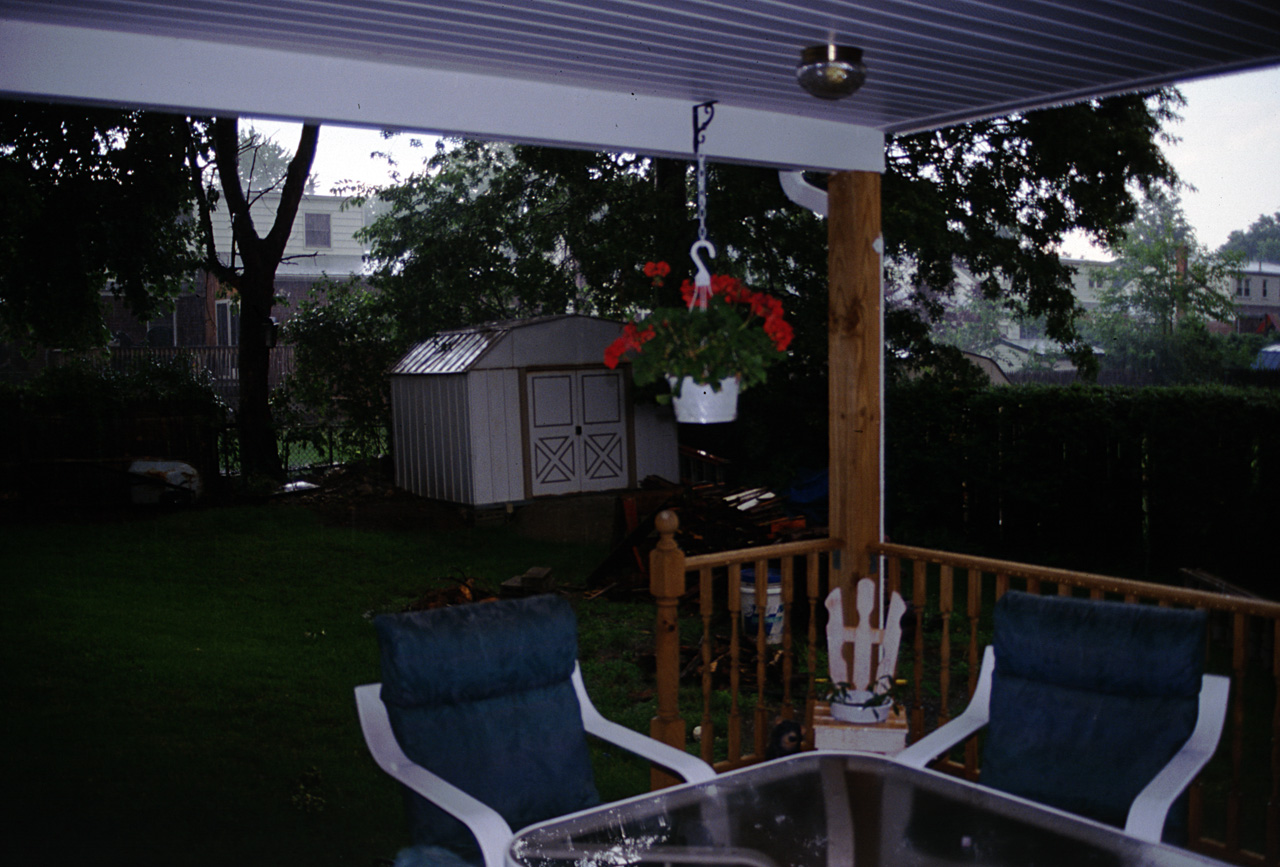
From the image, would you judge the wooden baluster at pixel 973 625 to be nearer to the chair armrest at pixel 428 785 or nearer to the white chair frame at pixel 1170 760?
the white chair frame at pixel 1170 760

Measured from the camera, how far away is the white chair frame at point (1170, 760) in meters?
2.22

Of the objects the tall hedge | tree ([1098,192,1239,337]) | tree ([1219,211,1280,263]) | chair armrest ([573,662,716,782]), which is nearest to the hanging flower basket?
chair armrest ([573,662,716,782])

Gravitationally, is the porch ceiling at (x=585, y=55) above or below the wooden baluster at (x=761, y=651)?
above

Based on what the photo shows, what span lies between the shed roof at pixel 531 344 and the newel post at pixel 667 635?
8260 mm

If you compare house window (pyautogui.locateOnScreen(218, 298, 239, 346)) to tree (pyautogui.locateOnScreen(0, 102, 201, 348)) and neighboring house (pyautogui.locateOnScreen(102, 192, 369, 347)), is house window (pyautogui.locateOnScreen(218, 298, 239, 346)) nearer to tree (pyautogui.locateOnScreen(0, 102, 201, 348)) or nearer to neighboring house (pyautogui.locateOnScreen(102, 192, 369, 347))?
neighboring house (pyautogui.locateOnScreen(102, 192, 369, 347))

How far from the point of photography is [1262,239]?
88.4ft

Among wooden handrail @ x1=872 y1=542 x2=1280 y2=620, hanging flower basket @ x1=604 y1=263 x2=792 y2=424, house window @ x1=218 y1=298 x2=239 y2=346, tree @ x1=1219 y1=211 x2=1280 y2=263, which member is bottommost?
wooden handrail @ x1=872 y1=542 x2=1280 y2=620

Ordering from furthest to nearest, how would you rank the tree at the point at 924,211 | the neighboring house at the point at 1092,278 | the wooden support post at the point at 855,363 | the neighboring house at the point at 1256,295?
the neighboring house at the point at 1092,278 < the neighboring house at the point at 1256,295 < the tree at the point at 924,211 < the wooden support post at the point at 855,363

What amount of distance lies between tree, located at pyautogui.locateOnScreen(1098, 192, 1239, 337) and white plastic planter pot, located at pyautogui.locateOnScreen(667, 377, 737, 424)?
18.8 m

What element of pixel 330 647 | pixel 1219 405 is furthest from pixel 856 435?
pixel 1219 405

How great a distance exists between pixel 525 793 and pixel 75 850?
204 centimetres

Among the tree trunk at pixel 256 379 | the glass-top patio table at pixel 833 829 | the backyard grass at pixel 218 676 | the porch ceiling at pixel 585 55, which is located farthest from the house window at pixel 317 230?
the glass-top patio table at pixel 833 829

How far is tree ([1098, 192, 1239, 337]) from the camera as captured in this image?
1970 centimetres

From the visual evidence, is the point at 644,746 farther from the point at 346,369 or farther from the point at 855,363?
the point at 346,369
